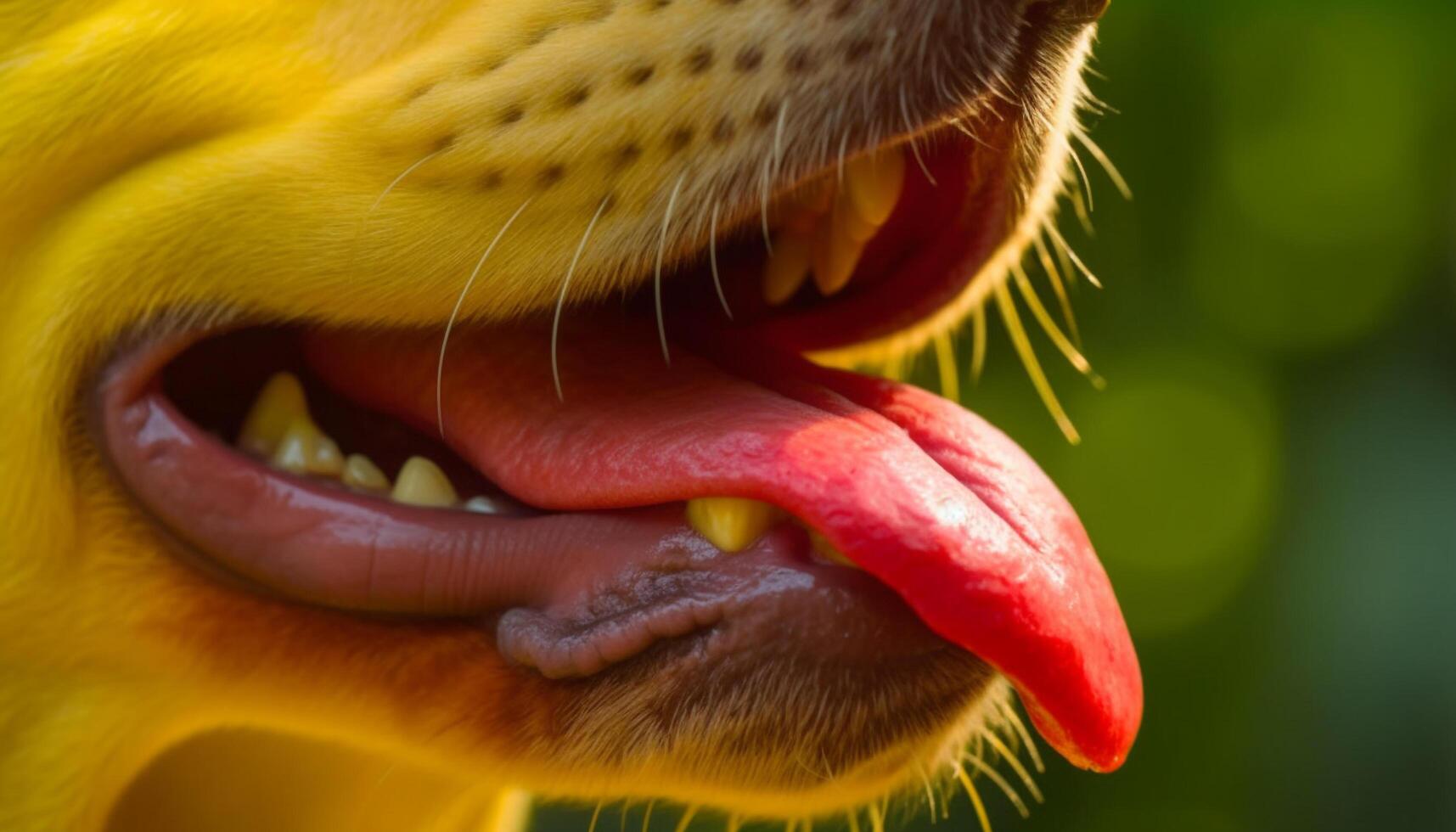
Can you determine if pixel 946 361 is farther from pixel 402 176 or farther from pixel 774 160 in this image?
pixel 402 176

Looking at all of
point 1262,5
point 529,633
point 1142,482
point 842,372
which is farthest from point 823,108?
point 1262,5

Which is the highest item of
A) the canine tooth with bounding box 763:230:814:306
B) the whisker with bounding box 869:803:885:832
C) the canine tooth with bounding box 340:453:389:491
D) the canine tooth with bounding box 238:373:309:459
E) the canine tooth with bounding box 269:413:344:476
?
the canine tooth with bounding box 763:230:814:306

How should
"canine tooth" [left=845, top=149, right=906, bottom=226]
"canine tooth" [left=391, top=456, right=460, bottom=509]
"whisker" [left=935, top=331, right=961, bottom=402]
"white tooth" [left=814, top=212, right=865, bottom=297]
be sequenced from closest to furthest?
"canine tooth" [left=391, top=456, right=460, bottom=509] → "canine tooth" [left=845, top=149, right=906, bottom=226] → "white tooth" [left=814, top=212, right=865, bottom=297] → "whisker" [left=935, top=331, right=961, bottom=402]

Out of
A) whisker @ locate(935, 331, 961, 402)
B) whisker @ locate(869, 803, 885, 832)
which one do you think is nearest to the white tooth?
whisker @ locate(935, 331, 961, 402)

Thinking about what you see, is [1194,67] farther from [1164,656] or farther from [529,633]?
[529,633]

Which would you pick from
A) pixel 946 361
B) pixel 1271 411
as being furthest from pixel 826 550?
pixel 1271 411

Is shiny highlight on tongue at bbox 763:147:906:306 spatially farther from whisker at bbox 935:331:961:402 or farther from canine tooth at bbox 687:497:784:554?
canine tooth at bbox 687:497:784:554
